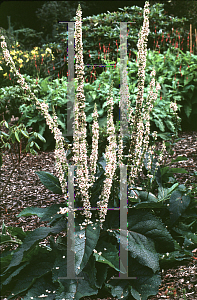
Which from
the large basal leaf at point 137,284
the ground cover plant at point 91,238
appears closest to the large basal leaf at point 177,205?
the ground cover plant at point 91,238

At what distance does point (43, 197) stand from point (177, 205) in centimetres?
166

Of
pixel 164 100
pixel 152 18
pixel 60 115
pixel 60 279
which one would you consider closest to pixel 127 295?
pixel 60 279

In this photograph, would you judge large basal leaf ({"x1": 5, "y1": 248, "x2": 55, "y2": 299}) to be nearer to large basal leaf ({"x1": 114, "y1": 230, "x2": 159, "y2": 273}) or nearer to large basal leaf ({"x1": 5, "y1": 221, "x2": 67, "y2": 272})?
large basal leaf ({"x1": 5, "y1": 221, "x2": 67, "y2": 272})

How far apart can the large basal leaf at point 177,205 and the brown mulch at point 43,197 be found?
0.31 metres

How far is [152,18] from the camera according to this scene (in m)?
8.59

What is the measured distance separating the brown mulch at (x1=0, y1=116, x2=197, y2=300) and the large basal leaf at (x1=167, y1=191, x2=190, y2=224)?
31 cm

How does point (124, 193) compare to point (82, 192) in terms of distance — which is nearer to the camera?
point (82, 192)

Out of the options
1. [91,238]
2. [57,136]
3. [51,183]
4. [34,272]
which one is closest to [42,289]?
[34,272]

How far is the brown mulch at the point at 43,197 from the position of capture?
1846 mm

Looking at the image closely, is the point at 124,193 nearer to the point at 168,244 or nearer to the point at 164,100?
the point at 168,244

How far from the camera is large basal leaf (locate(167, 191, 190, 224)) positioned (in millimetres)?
2238

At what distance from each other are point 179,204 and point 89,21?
25.9 feet

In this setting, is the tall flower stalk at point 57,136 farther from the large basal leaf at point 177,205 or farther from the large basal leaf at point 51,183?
the large basal leaf at point 177,205

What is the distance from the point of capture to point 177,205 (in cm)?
226
